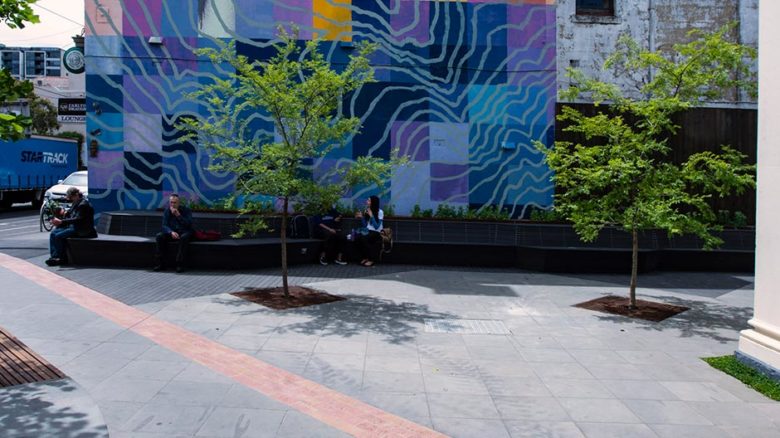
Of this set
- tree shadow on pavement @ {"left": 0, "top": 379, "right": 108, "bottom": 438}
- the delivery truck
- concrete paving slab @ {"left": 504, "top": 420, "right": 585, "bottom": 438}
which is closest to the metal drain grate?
concrete paving slab @ {"left": 504, "top": 420, "right": 585, "bottom": 438}

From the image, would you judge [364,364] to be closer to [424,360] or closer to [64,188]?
[424,360]

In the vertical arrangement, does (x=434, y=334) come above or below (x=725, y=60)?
below

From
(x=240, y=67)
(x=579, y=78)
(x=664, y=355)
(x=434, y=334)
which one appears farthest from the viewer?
(x=579, y=78)

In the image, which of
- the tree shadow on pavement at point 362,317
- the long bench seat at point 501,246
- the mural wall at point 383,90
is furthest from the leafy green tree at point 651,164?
the mural wall at point 383,90

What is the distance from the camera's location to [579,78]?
9.19 metres

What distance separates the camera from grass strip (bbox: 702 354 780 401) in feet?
17.8

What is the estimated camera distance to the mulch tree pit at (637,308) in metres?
8.39

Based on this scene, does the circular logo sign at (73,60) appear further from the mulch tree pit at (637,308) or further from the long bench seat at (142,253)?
the mulch tree pit at (637,308)

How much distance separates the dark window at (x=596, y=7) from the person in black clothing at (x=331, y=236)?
16006mm

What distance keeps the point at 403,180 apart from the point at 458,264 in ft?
8.10

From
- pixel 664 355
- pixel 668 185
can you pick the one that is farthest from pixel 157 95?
pixel 664 355

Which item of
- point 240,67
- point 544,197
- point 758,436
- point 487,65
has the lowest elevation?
point 758,436

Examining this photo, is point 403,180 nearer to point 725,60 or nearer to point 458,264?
point 458,264

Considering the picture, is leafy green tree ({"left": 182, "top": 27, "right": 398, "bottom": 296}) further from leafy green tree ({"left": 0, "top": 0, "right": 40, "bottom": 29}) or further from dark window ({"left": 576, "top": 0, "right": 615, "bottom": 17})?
dark window ({"left": 576, "top": 0, "right": 615, "bottom": 17})
